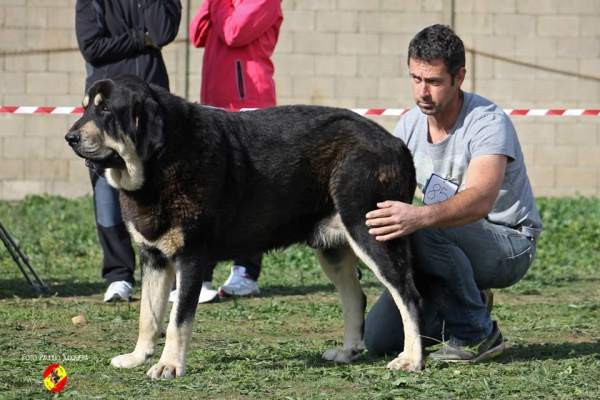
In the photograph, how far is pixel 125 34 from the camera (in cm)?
698

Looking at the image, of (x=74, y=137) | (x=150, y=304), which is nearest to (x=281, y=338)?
(x=150, y=304)

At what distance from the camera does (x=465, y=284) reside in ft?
16.2

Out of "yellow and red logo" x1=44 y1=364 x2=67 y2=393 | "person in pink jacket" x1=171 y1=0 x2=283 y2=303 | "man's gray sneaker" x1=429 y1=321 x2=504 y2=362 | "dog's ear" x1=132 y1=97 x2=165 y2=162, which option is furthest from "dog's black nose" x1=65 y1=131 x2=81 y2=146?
"person in pink jacket" x1=171 y1=0 x2=283 y2=303

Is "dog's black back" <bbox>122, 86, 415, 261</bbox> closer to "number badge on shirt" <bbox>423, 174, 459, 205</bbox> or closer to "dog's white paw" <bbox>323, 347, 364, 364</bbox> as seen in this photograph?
"number badge on shirt" <bbox>423, 174, 459, 205</bbox>

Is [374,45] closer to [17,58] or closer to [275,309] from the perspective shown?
[17,58]

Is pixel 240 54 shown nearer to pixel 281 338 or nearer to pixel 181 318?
pixel 281 338

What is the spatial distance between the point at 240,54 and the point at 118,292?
203 centimetres

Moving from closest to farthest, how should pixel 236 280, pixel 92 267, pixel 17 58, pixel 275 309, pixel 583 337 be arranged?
pixel 583 337 < pixel 275 309 < pixel 236 280 < pixel 92 267 < pixel 17 58

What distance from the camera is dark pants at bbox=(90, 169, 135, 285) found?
709cm

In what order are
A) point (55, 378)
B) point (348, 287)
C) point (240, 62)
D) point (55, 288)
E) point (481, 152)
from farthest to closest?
1. point (55, 288)
2. point (240, 62)
3. point (348, 287)
4. point (481, 152)
5. point (55, 378)

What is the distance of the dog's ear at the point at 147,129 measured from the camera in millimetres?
4453

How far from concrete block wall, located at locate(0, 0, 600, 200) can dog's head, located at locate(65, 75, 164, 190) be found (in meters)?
7.08

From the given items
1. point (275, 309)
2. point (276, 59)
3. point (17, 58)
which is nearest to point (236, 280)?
point (275, 309)

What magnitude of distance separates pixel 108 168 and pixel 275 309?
2.39m
